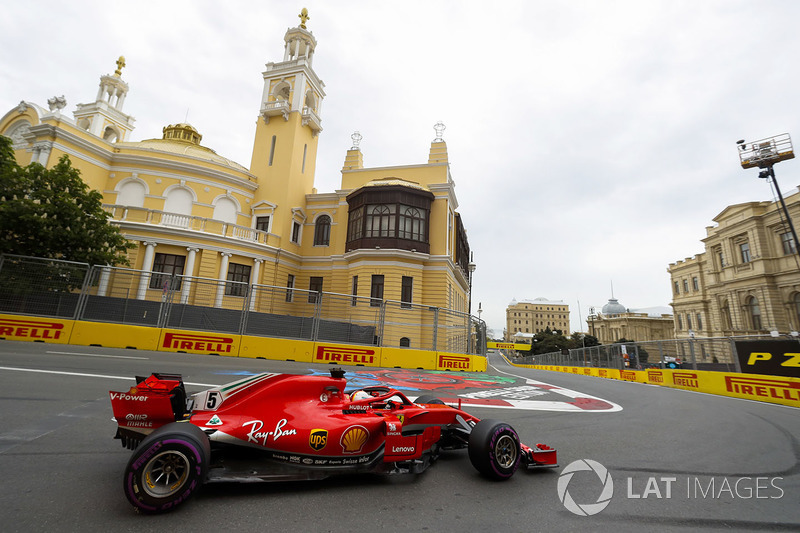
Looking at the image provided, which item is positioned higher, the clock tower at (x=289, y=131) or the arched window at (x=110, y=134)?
the arched window at (x=110, y=134)

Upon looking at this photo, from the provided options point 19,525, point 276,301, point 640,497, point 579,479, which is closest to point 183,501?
point 19,525

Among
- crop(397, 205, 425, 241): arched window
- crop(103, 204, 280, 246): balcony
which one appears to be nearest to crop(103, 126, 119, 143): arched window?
crop(103, 204, 280, 246): balcony

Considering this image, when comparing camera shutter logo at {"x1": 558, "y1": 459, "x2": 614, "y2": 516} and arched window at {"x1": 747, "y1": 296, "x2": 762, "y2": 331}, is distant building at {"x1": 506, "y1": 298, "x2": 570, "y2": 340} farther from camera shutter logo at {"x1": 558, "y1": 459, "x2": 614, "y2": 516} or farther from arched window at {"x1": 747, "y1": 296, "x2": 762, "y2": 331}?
camera shutter logo at {"x1": 558, "y1": 459, "x2": 614, "y2": 516}

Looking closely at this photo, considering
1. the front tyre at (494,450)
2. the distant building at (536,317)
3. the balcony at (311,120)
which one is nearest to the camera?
the front tyre at (494,450)

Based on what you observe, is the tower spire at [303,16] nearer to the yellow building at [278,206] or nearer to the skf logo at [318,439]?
the yellow building at [278,206]

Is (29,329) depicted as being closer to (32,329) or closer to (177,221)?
(32,329)

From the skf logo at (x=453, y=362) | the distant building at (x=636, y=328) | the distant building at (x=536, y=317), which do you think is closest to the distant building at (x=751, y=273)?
the distant building at (x=636, y=328)

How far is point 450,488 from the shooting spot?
3.50 metres

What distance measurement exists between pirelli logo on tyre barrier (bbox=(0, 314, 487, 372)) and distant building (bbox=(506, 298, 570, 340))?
559ft

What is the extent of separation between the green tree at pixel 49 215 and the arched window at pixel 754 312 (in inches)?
2681

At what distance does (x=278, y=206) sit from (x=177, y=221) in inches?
306

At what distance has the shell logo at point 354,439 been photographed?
3430mm

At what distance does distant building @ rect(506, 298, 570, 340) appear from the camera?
575 ft

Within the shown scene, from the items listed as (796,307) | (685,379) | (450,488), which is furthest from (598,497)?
(796,307)
